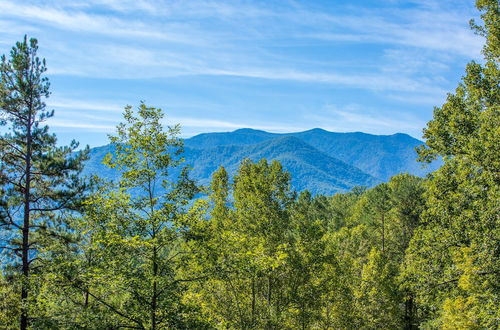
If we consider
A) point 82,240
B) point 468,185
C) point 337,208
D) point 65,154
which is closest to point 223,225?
point 82,240

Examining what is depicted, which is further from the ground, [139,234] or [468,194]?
[468,194]

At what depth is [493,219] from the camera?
12.7 metres

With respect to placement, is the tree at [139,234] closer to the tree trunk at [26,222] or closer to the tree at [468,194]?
the tree trunk at [26,222]

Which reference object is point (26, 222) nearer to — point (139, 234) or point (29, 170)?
point (29, 170)

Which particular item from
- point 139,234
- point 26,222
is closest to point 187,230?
point 139,234

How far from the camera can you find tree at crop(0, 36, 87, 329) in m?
17.1

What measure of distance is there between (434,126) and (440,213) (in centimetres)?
360

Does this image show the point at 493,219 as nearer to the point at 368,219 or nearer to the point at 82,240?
the point at 82,240

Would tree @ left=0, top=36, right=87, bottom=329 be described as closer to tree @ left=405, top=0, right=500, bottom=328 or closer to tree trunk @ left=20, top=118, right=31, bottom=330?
tree trunk @ left=20, top=118, right=31, bottom=330

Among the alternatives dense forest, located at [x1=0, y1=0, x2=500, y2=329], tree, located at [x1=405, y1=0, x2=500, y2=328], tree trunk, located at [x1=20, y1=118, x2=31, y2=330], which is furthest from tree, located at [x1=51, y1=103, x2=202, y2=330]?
tree, located at [x1=405, y1=0, x2=500, y2=328]

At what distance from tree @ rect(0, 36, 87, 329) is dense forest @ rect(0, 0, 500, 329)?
0.20ft

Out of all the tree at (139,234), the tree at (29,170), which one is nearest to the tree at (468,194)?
the tree at (139,234)

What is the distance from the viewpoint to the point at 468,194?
A: 1371 cm

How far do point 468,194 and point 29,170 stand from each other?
61.4 ft
